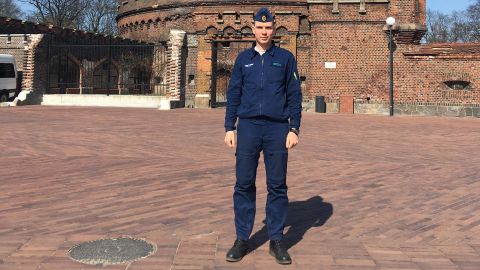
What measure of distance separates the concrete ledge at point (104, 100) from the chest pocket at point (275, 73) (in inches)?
820

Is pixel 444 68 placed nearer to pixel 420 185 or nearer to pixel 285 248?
pixel 420 185

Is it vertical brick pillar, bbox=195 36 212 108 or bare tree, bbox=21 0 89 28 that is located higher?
bare tree, bbox=21 0 89 28

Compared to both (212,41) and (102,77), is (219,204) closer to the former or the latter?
(212,41)

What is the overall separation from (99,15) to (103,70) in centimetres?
2889

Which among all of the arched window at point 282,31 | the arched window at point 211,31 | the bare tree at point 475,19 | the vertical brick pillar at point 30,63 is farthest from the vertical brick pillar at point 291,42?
the bare tree at point 475,19

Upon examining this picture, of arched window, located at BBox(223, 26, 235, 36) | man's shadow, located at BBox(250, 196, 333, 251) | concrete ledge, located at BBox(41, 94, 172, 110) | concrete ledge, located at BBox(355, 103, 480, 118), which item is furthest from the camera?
arched window, located at BBox(223, 26, 235, 36)

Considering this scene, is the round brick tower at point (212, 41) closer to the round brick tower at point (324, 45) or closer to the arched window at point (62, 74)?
the round brick tower at point (324, 45)

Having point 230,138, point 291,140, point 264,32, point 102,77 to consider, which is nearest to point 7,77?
point 102,77

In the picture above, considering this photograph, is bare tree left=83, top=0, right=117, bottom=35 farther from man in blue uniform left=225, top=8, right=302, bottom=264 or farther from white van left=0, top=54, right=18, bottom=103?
man in blue uniform left=225, top=8, right=302, bottom=264

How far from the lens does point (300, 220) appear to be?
474 cm

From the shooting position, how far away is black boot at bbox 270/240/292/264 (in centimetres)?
352

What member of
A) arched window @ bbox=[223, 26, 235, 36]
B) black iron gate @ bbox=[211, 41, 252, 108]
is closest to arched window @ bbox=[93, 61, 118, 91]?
black iron gate @ bbox=[211, 41, 252, 108]

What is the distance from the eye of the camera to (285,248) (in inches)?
148

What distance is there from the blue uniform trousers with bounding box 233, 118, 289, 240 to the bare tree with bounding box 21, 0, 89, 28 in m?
53.2
